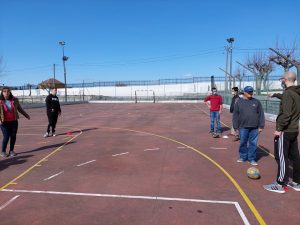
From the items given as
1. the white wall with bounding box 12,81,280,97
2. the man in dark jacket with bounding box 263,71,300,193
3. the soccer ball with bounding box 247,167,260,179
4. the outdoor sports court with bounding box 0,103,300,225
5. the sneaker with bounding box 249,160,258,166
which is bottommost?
the outdoor sports court with bounding box 0,103,300,225

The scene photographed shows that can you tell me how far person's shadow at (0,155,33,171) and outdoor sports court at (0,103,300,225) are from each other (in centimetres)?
2

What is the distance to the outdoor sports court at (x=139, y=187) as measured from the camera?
408cm

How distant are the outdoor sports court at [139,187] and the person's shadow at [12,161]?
1.0 inches

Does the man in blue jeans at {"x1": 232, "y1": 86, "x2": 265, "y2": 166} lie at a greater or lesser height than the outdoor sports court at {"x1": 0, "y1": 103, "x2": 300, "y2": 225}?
greater

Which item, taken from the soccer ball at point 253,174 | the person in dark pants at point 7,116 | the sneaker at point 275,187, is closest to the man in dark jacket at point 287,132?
the sneaker at point 275,187

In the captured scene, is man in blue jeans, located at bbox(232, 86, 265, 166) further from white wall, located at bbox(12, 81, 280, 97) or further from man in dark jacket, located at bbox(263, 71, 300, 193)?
white wall, located at bbox(12, 81, 280, 97)

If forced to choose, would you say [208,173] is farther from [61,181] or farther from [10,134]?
[10,134]

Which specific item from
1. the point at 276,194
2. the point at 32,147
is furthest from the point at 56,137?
the point at 276,194

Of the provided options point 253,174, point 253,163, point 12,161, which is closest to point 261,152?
point 253,163

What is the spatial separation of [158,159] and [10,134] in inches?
166

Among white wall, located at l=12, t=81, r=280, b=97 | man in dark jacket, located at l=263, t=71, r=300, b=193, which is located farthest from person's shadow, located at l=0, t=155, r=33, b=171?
white wall, located at l=12, t=81, r=280, b=97

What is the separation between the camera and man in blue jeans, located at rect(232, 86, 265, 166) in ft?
21.9

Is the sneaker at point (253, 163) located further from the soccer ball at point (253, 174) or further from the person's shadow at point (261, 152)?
the soccer ball at point (253, 174)

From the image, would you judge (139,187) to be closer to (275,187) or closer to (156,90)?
(275,187)
